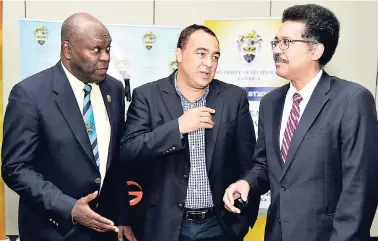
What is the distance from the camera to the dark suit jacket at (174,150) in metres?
2.02

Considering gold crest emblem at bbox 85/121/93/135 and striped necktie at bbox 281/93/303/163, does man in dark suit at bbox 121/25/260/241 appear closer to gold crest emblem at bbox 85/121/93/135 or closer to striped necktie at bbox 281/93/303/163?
gold crest emblem at bbox 85/121/93/135

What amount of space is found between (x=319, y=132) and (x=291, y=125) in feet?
0.52

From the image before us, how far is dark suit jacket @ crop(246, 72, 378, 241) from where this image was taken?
1602mm

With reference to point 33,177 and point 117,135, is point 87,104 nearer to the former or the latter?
point 117,135

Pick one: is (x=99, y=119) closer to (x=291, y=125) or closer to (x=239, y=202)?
(x=239, y=202)

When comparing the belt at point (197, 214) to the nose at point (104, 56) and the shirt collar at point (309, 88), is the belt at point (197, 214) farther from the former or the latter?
the nose at point (104, 56)

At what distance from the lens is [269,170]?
6.23ft

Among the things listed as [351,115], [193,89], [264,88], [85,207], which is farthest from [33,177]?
[264,88]

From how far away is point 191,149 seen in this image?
6.95 ft

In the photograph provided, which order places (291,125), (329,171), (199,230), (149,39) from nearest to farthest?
1. (329,171)
2. (291,125)
3. (199,230)
4. (149,39)

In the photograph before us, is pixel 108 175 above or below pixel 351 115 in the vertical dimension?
below

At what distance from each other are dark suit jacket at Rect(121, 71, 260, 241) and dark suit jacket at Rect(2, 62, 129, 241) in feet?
0.69

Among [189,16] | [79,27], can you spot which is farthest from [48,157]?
[189,16]

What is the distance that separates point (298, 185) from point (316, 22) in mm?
754
